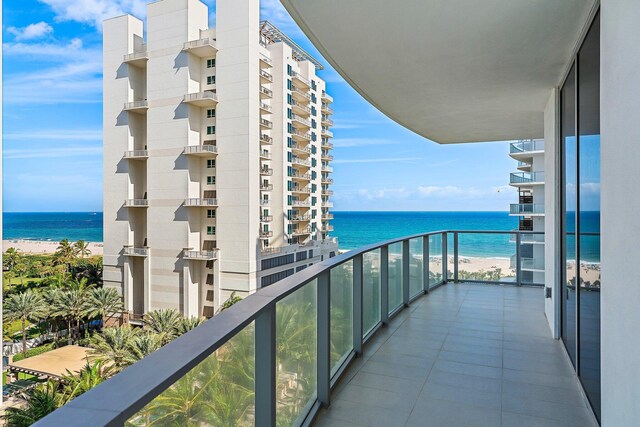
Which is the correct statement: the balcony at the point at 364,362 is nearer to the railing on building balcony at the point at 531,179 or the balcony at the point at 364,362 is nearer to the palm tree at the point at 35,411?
the palm tree at the point at 35,411

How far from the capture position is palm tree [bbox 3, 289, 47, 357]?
2192 centimetres

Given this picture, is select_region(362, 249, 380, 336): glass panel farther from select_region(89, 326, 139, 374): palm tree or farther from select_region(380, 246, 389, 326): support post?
select_region(89, 326, 139, 374): palm tree

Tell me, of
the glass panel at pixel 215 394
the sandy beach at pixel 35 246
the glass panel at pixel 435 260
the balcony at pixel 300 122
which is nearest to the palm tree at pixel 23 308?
the balcony at pixel 300 122

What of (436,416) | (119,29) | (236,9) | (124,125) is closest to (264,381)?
(436,416)

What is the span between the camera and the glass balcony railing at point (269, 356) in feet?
2.80

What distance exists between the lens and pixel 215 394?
4.32 feet

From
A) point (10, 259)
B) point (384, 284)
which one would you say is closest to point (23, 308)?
point (10, 259)

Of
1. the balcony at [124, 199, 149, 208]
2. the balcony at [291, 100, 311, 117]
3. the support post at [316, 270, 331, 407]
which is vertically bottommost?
the support post at [316, 270, 331, 407]

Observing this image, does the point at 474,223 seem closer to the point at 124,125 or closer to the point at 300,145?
the point at 300,145

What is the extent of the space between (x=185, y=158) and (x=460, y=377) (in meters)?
26.9

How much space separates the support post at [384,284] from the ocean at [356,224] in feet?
162

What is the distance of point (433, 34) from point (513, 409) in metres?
2.85

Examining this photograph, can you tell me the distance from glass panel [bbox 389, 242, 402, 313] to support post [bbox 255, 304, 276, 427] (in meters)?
3.14

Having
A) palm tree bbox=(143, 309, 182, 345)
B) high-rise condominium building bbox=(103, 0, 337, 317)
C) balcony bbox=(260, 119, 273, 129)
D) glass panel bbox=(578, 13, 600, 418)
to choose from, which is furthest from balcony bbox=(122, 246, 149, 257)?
glass panel bbox=(578, 13, 600, 418)
